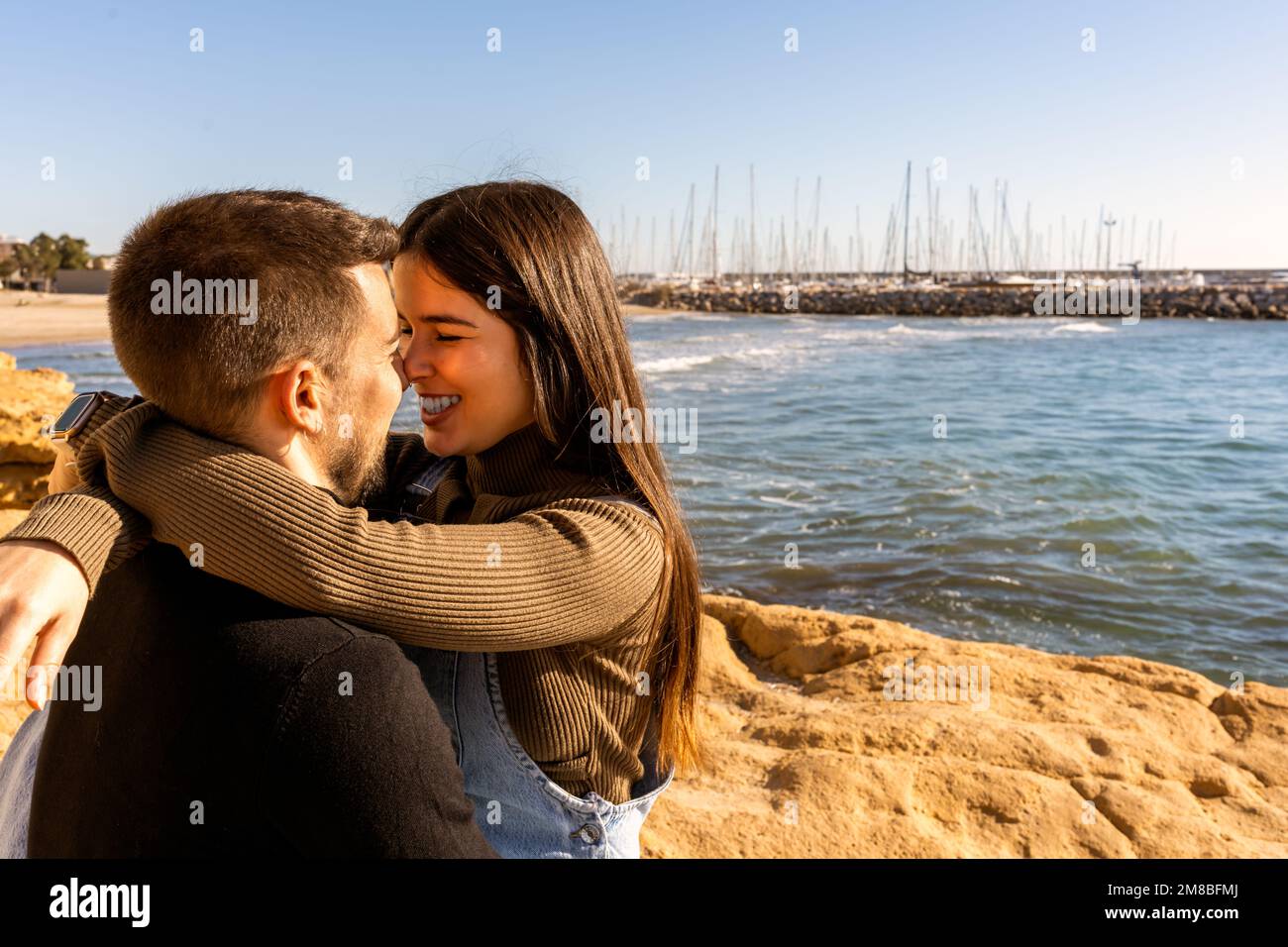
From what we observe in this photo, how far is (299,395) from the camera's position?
60.1 inches

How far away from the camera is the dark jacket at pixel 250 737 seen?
1226 millimetres

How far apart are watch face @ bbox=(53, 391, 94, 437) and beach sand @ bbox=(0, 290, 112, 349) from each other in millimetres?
33689

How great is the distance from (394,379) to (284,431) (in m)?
0.23

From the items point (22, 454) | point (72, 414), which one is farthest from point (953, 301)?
point (72, 414)

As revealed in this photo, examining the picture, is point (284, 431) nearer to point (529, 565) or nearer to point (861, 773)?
point (529, 565)

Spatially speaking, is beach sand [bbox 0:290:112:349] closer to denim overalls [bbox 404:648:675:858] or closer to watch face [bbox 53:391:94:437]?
watch face [bbox 53:391:94:437]

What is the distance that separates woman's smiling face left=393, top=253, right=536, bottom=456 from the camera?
6.12 feet

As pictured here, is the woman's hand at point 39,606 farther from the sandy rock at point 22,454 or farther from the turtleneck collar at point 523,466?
the sandy rock at point 22,454

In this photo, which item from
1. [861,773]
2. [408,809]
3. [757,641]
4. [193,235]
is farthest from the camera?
[757,641]

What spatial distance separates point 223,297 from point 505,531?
1.75 feet

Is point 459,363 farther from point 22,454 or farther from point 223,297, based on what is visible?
point 22,454

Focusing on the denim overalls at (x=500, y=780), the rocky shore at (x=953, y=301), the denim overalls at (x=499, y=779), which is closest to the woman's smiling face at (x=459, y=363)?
the denim overalls at (x=500, y=780)
